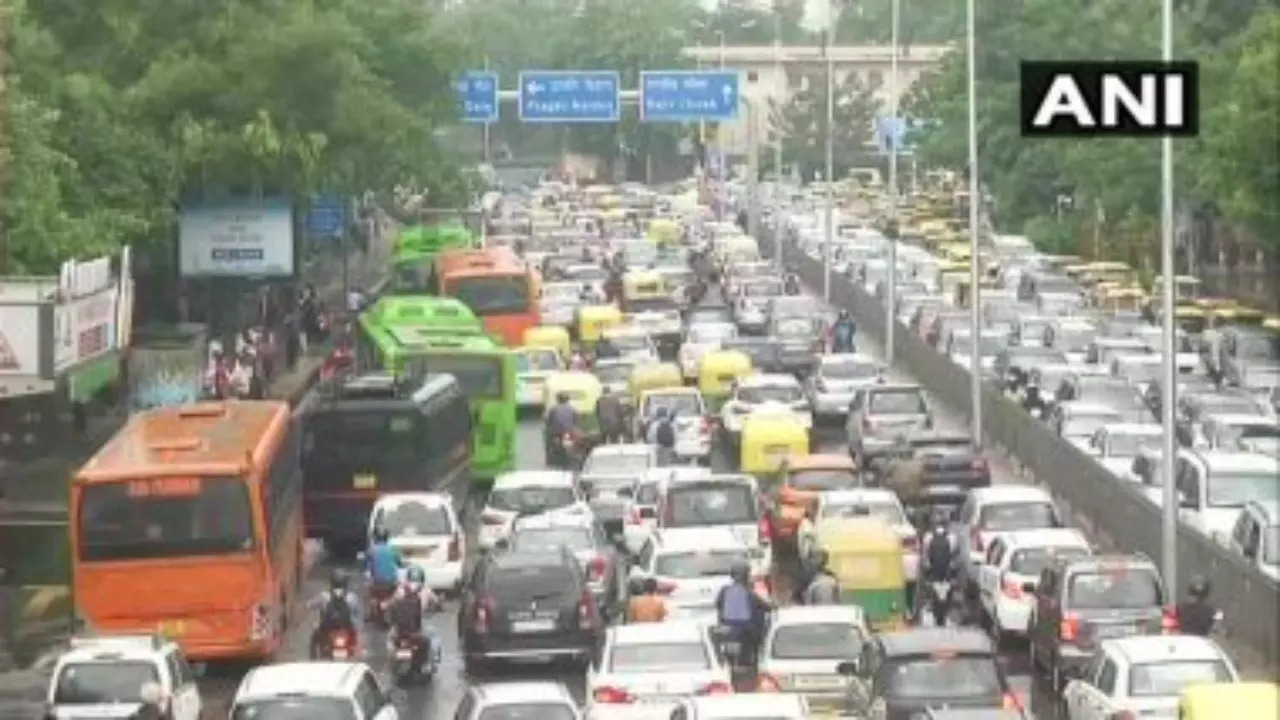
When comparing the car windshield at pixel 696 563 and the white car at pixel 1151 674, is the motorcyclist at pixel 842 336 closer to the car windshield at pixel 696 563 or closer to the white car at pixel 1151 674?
the car windshield at pixel 696 563

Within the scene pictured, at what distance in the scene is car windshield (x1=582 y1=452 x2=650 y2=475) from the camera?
4331cm

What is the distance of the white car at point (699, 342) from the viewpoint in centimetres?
6041

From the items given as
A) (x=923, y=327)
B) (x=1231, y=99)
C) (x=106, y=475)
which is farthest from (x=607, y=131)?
(x=106, y=475)

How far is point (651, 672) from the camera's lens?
87.3 ft

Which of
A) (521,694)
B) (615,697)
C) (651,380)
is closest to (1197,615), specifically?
(615,697)

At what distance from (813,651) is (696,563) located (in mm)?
5458

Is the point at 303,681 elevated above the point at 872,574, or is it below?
above

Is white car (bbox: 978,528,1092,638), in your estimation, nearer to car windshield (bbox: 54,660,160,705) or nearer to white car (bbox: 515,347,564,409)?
car windshield (bbox: 54,660,160,705)

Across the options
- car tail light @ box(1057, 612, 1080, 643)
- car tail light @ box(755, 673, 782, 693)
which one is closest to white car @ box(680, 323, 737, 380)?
car tail light @ box(1057, 612, 1080, 643)

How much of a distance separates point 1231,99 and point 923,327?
43.4 ft

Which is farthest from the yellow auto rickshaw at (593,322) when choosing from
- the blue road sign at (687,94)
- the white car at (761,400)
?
the blue road sign at (687,94)

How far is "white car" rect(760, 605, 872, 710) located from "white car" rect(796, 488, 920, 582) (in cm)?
765

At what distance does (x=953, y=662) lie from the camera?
24.4m

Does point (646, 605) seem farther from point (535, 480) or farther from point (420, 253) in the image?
point (420, 253)
